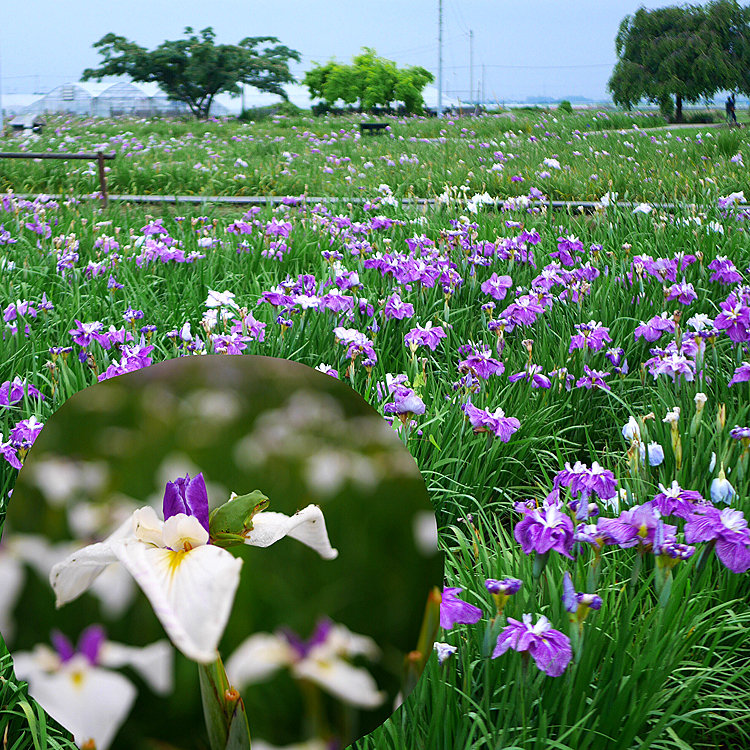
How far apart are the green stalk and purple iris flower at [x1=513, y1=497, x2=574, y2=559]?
26.1 inches

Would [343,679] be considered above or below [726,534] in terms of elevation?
above

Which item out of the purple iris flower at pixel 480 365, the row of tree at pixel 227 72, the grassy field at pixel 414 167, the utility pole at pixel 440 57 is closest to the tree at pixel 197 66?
the row of tree at pixel 227 72

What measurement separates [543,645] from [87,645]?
27.3 inches

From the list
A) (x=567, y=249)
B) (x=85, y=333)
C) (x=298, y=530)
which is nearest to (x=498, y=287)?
(x=567, y=249)

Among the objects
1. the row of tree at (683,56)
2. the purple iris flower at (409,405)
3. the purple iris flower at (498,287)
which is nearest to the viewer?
the purple iris flower at (409,405)

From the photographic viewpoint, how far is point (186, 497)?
485 millimetres

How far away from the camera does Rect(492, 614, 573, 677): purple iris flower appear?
Result: 96cm

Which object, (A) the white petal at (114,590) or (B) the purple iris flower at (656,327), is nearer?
(A) the white petal at (114,590)

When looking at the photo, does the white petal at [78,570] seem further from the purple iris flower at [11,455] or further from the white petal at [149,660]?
the purple iris flower at [11,455]

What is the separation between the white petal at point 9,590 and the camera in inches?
17.8

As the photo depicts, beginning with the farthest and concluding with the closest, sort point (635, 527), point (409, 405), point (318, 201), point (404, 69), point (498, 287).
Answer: point (404, 69) → point (318, 201) → point (498, 287) → point (409, 405) → point (635, 527)

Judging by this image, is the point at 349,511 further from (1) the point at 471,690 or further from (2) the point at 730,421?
(2) the point at 730,421

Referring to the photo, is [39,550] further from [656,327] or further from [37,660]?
[656,327]

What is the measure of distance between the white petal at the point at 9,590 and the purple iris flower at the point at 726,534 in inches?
38.8
